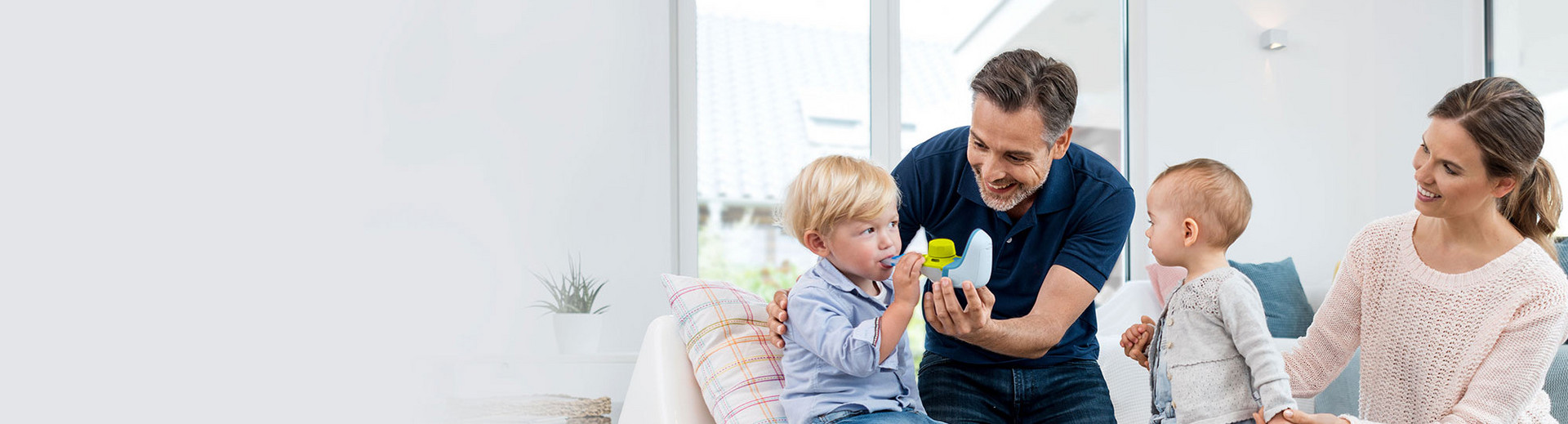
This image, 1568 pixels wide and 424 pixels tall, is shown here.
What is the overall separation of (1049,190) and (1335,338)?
0.56 metres

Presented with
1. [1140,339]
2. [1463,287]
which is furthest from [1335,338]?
[1140,339]

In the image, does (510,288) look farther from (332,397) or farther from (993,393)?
(993,393)

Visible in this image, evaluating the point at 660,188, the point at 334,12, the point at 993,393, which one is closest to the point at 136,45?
the point at 334,12

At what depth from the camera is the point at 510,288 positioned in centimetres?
109

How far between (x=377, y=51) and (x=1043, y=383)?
4.49ft

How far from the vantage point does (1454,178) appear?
1.38m

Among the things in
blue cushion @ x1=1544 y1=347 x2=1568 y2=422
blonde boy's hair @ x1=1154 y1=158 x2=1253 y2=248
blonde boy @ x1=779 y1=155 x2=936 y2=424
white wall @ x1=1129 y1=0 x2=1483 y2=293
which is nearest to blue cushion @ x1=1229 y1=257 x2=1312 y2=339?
white wall @ x1=1129 y1=0 x2=1483 y2=293

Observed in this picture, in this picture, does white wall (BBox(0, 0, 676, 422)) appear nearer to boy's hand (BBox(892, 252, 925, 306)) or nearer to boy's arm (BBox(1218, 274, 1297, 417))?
boy's hand (BBox(892, 252, 925, 306))

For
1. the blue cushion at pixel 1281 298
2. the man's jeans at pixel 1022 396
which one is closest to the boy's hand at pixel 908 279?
the man's jeans at pixel 1022 396

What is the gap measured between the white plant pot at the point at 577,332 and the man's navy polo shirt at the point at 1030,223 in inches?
23.7

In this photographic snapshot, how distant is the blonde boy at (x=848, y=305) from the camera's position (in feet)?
4.54

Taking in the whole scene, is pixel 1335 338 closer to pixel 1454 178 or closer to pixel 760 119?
pixel 1454 178

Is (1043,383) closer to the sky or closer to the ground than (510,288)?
closer to the ground

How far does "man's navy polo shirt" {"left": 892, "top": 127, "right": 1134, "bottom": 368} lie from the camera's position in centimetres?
168
